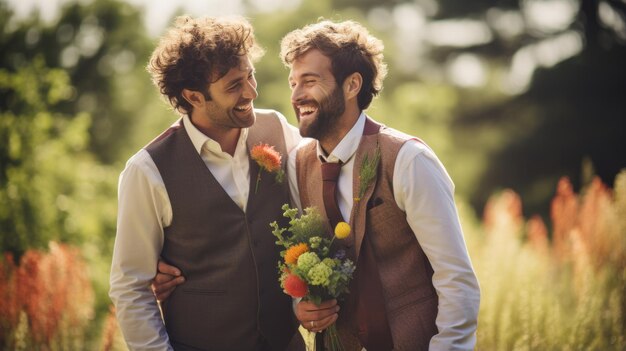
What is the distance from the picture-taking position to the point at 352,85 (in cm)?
327

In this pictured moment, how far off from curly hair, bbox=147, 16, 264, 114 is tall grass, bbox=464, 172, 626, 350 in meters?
2.39

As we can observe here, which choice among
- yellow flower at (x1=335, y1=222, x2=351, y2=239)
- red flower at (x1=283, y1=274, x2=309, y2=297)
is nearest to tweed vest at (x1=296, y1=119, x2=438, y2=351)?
yellow flower at (x1=335, y1=222, x2=351, y2=239)

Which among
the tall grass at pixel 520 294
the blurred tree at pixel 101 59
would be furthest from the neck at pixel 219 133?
the blurred tree at pixel 101 59

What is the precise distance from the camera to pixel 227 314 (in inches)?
125

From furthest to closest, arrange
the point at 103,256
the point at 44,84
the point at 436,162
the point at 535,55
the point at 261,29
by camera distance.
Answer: the point at 535,55 → the point at 261,29 → the point at 103,256 → the point at 44,84 → the point at 436,162

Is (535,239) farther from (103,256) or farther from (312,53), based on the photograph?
(103,256)

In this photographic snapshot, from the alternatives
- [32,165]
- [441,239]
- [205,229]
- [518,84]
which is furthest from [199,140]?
[518,84]

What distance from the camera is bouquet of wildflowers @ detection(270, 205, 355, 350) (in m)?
2.73

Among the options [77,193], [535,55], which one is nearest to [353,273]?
[77,193]

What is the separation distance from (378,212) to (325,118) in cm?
53

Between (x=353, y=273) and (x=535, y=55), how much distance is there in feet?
41.5

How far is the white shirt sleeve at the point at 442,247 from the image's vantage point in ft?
9.23

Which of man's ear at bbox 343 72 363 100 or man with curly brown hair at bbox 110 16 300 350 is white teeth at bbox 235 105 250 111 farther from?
man's ear at bbox 343 72 363 100

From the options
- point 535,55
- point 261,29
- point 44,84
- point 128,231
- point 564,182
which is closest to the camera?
point 128,231
